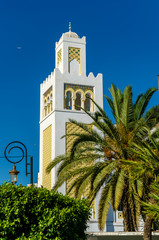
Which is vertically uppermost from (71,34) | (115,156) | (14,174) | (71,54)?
(71,34)

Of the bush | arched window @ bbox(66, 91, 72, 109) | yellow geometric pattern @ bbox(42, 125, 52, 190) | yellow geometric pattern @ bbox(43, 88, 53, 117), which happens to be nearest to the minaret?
arched window @ bbox(66, 91, 72, 109)

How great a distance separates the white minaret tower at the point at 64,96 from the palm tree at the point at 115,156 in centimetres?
588

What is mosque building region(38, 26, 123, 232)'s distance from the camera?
23.0 m

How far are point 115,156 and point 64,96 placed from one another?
8078 mm

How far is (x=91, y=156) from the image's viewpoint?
16.6 m

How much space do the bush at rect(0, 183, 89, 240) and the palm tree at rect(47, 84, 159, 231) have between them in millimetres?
4704

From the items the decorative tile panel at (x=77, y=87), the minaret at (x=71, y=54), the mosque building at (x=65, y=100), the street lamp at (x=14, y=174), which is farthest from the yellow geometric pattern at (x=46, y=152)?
the street lamp at (x=14, y=174)

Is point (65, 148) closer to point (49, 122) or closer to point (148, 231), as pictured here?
point (49, 122)

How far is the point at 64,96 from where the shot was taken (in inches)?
939

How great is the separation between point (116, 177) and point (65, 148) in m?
7.94

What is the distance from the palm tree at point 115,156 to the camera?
A: 1509 centimetres

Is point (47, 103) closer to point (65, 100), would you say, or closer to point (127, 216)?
point (65, 100)

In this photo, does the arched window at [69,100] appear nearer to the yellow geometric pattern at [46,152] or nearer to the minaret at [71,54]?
the minaret at [71,54]

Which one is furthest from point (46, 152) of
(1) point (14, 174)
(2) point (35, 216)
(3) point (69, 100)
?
(2) point (35, 216)
